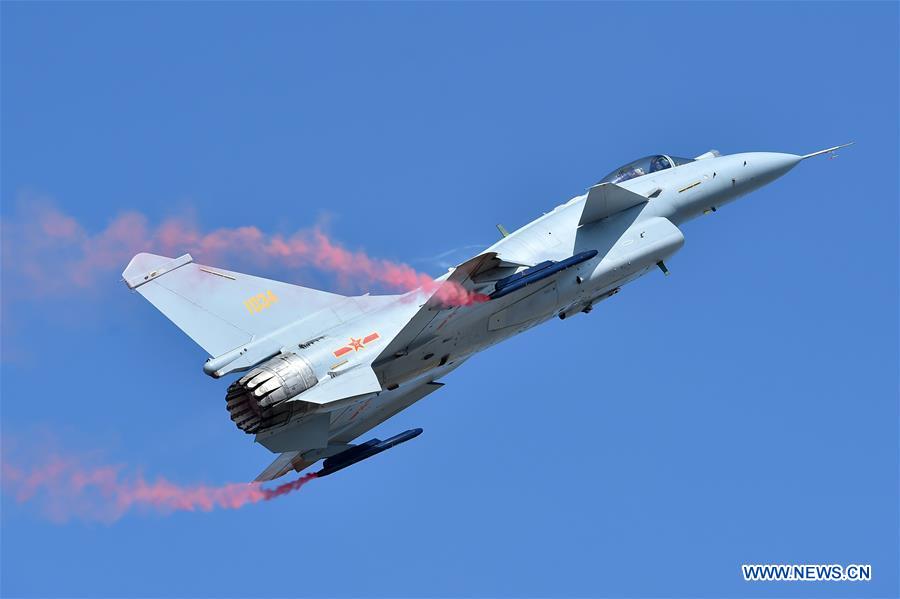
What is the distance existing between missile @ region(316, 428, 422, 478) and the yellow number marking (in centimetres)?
290

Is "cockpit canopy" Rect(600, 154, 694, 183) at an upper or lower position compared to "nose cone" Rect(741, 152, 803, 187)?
upper

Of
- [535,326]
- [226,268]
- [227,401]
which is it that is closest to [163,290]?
[226,268]

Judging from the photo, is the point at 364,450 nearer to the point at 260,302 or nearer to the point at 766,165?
the point at 260,302

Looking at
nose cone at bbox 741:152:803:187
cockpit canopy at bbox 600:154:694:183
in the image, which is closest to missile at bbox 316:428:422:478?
cockpit canopy at bbox 600:154:694:183

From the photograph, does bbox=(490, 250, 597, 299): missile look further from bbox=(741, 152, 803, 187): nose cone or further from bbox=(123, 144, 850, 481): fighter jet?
bbox=(741, 152, 803, 187): nose cone

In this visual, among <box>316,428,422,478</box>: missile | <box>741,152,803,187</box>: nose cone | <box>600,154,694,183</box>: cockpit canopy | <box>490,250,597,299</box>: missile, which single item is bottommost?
<box>316,428,422,478</box>: missile

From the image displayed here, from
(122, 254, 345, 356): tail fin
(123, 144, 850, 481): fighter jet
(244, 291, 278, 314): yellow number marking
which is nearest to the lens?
(123, 144, 850, 481): fighter jet

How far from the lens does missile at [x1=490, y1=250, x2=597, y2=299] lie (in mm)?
18828

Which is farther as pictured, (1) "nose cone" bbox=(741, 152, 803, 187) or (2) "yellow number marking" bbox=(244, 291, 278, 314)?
(1) "nose cone" bbox=(741, 152, 803, 187)

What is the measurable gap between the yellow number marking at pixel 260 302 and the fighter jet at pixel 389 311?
1cm

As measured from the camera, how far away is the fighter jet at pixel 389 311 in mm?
18172

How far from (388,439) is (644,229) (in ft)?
16.6

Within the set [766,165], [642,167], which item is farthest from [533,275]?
[766,165]

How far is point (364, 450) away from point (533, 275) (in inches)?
157
